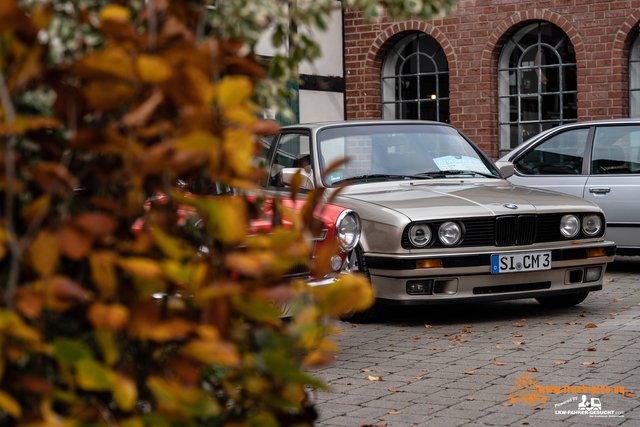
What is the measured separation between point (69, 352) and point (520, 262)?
5426 mm

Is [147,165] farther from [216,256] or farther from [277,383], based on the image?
[277,383]

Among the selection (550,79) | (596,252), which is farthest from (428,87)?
(596,252)

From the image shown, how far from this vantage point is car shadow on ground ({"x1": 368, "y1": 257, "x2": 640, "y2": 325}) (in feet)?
22.3

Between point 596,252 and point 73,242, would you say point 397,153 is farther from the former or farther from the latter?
point 73,242

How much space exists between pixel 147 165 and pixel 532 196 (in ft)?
19.4

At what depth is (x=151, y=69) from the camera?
135 cm

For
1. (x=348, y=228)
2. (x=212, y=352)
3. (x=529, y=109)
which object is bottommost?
(x=348, y=228)

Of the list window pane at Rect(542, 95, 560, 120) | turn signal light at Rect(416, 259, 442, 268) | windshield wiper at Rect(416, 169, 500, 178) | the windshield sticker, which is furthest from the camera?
window pane at Rect(542, 95, 560, 120)

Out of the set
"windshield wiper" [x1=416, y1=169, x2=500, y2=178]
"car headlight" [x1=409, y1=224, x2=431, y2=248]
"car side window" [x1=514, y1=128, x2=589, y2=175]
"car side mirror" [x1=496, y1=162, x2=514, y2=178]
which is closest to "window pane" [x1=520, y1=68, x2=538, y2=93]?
"car side window" [x1=514, y1=128, x2=589, y2=175]

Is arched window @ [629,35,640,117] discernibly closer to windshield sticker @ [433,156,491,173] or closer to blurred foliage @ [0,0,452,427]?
windshield sticker @ [433,156,491,173]

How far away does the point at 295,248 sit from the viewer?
1.50 m

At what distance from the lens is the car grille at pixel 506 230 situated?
6289mm

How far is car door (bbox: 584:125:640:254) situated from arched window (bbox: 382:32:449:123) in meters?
7.28

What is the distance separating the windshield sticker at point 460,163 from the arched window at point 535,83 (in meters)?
8.10
